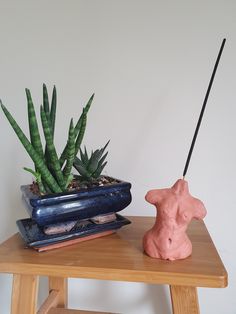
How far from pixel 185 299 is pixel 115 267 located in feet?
0.52

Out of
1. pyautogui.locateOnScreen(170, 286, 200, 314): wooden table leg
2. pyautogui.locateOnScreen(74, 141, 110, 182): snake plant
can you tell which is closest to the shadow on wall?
pyautogui.locateOnScreen(170, 286, 200, 314): wooden table leg

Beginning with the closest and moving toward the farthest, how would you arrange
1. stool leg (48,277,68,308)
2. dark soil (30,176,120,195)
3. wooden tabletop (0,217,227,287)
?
wooden tabletop (0,217,227,287), dark soil (30,176,120,195), stool leg (48,277,68,308)

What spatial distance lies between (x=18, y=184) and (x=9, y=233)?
18cm

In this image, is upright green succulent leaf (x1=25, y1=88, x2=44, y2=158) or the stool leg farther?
the stool leg

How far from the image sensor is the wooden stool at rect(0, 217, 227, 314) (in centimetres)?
46

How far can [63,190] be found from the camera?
1.89 feet

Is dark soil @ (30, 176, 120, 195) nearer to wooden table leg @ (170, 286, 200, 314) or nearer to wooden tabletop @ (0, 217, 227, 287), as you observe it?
wooden tabletop @ (0, 217, 227, 287)

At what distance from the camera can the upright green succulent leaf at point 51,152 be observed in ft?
1.79

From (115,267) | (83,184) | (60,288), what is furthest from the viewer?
(60,288)

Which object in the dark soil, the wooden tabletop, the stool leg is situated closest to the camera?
the wooden tabletop

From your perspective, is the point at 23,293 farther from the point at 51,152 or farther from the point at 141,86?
the point at 141,86

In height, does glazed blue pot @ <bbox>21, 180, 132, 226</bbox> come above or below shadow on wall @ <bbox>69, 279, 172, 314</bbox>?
above

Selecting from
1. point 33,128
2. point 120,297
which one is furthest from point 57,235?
point 120,297

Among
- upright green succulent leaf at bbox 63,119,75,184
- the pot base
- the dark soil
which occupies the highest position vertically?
upright green succulent leaf at bbox 63,119,75,184
